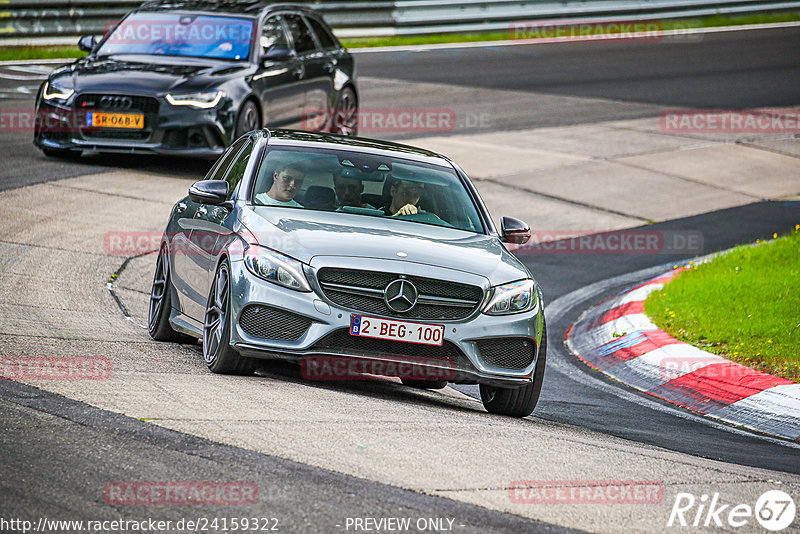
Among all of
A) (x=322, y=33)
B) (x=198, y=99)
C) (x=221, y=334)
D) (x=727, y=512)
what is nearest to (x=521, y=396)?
(x=221, y=334)

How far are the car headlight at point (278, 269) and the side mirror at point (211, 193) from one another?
0.92 m

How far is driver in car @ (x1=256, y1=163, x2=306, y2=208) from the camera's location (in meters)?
8.08

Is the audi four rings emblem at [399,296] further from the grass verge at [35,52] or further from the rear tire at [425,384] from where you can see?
the grass verge at [35,52]

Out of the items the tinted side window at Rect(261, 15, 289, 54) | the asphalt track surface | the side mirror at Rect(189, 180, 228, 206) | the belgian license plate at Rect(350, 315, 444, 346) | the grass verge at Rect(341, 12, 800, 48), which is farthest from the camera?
the grass verge at Rect(341, 12, 800, 48)

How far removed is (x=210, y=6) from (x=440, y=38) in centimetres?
1427

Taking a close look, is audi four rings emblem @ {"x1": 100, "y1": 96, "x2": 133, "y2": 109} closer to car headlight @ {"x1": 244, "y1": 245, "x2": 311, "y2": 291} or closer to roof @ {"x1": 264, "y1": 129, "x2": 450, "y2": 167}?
roof @ {"x1": 264, "y1": 129, "x2": 450, "y2": 167}

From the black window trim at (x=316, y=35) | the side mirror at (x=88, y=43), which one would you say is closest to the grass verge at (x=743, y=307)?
the black window trim at (x=316, y=35)

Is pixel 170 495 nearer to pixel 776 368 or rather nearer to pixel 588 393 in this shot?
pixel 588 393

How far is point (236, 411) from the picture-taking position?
627cm

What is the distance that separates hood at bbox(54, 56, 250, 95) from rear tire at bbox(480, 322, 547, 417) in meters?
7.80

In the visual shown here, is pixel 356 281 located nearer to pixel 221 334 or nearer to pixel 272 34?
pixel 221 334

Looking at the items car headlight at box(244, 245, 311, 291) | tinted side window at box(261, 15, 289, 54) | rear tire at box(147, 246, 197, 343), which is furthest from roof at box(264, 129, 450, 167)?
tinted side window at box(261, 15, 289, 54)

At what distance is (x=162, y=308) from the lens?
8.74m

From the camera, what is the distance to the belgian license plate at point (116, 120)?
1444 centimetres
